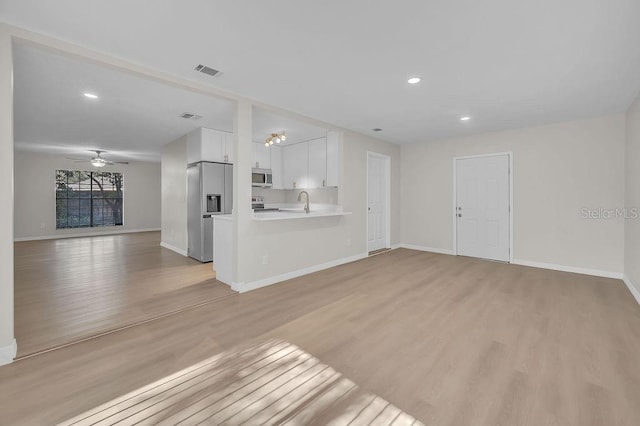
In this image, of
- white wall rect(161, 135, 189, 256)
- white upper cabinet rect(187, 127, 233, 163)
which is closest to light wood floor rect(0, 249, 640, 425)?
white upper cabinet rect(187, 127, 233, 163)

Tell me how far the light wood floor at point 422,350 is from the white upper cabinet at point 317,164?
2.44 metres

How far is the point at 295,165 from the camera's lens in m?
6.33

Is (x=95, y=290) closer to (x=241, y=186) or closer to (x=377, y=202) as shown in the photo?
(x=241, y=186)

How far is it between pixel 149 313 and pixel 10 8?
284 cm

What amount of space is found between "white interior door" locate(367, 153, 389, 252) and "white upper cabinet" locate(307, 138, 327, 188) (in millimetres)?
1123

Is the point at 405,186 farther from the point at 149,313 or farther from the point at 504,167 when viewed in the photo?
the point at 149,313

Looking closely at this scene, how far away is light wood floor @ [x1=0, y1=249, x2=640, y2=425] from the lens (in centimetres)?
173

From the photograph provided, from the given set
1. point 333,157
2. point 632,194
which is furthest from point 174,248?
point 632,194

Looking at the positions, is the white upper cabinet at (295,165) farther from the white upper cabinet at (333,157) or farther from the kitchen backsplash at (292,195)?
the white upper cabinet at (333,157)

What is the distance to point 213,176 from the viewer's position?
5457 mm

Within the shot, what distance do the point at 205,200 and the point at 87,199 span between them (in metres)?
7.11

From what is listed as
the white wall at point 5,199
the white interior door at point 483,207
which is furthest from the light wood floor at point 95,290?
the white interior door at point 483,207

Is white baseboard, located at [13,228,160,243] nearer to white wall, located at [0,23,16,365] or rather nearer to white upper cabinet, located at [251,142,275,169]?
white upper cabinet, located at [251,142,275,169]

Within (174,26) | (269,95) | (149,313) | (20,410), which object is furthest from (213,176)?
(20,410)
